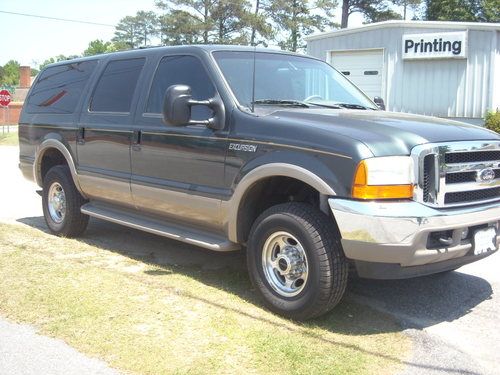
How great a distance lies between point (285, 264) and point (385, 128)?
1232 millimetres

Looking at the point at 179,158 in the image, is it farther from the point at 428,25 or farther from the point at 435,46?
the point at 428,25

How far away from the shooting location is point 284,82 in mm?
5461

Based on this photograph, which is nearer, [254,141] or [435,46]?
[254,141]

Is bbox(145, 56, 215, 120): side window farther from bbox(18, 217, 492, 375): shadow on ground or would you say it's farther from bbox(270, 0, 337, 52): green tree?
Result: bbox(270, 0, 337, 52): green tree

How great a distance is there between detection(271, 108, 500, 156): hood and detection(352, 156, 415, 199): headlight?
0.06m

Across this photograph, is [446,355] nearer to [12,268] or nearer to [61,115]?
[12,268]

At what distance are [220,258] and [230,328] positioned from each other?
197 centimetres

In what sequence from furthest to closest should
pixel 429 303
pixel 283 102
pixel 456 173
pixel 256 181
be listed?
pixel 283 102, pixel 429 303, pixel 256 181, pixel 456 173

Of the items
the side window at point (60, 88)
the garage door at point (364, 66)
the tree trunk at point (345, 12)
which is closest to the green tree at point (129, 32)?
the tree trunk at point (345, 12)

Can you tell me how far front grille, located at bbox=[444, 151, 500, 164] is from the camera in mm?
4230

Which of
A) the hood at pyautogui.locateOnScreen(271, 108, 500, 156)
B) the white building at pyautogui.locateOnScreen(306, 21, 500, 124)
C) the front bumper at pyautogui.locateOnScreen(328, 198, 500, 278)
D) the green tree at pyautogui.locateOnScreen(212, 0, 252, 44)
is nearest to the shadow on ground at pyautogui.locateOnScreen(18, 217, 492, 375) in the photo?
the front bumper at pyautogui.locateOnScreen(328, 198, 500, 278)

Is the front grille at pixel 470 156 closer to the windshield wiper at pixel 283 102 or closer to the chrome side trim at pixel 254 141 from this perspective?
the chrome side trim at pixel 254 141

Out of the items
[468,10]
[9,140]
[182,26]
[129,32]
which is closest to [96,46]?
[129,32]

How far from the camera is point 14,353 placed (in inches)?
156
